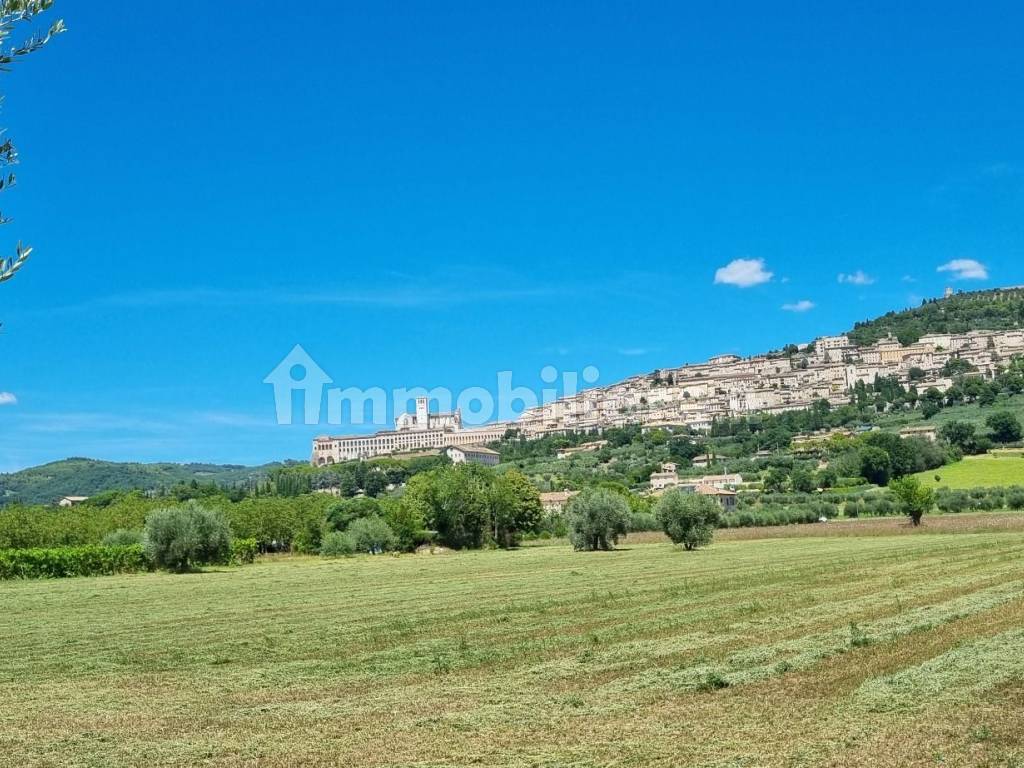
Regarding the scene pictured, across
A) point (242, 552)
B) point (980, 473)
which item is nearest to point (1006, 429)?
point (980, 473)

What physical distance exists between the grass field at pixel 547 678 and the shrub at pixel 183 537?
33716 mm

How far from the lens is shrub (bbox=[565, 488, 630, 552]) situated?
76875mm

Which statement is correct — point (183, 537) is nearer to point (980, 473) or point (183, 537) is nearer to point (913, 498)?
point (913, 498)

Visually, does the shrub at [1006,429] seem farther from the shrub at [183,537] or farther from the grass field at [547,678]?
the grass field at [547,678]

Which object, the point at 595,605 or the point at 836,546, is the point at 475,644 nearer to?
the point at 595,605

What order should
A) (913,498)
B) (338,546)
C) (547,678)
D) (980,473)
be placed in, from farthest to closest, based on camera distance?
(980,473) < (338,546) < (913,498) < (547,678)

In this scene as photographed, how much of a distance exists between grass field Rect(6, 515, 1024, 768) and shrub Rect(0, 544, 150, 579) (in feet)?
118

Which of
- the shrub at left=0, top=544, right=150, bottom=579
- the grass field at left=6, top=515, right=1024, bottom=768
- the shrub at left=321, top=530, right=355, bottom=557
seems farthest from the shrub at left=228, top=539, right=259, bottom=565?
the grass field at left=6, top=515, right=1024, bottom=768

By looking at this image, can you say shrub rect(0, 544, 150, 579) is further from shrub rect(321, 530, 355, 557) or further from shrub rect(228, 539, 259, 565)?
shrub rect(321, 530, 355, 557)

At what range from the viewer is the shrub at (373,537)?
97.9m

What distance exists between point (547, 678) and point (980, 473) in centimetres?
12466

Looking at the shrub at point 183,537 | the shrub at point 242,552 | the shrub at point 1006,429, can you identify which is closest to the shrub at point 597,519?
the shrub at point 183,537

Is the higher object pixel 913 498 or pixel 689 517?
pixel 913 498

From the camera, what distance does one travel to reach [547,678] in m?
17.7
